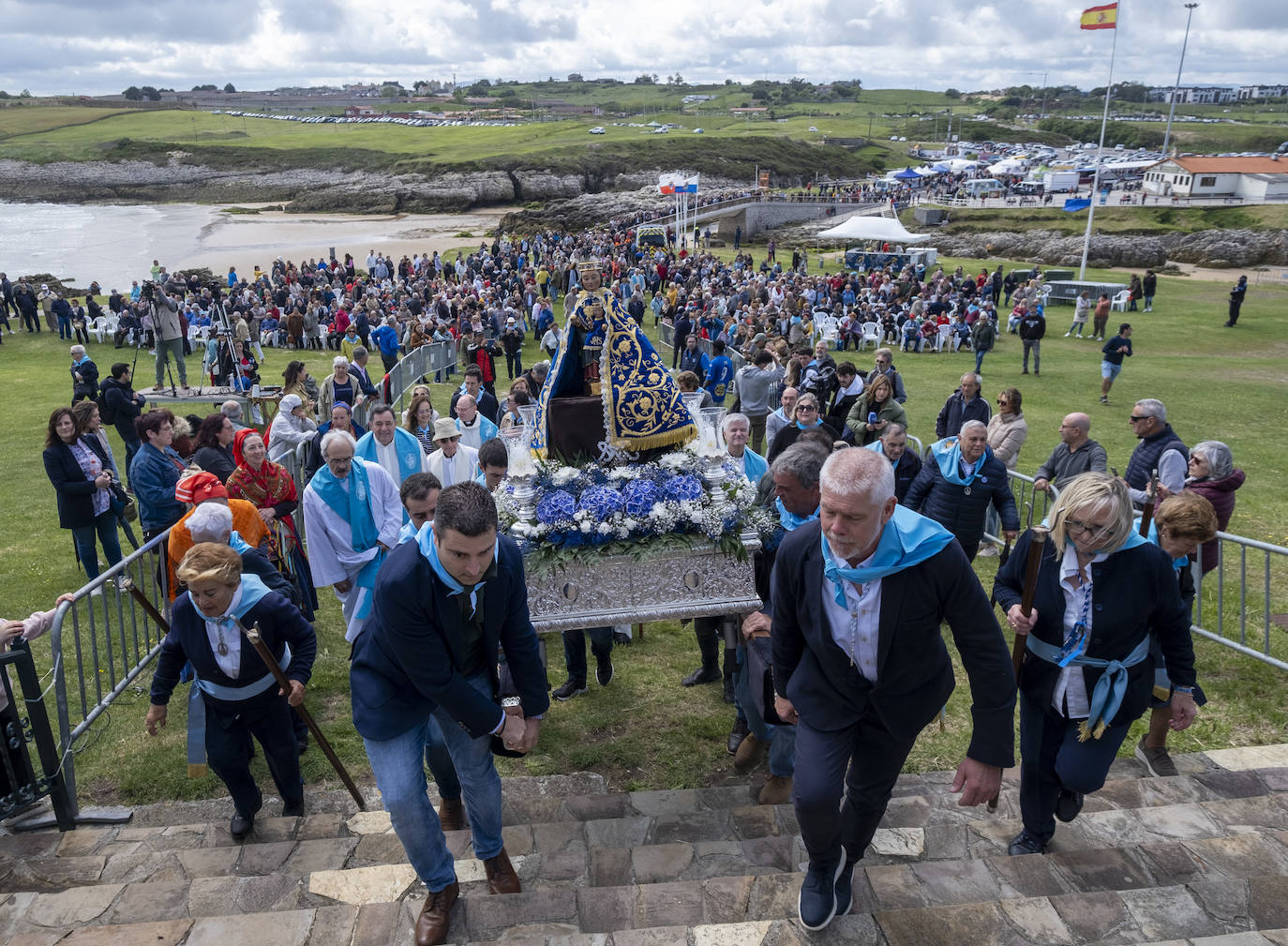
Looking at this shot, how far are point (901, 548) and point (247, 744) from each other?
12.0 ft

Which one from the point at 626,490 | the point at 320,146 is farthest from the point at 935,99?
the point at 626,490

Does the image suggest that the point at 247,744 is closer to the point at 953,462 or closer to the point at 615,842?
the point at 615,842

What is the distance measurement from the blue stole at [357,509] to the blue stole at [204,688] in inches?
44.4

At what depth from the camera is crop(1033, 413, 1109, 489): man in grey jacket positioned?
25.0 ft

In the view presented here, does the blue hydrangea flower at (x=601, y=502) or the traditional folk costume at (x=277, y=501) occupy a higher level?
the blue hydrangea flower at (x=601, y=502)

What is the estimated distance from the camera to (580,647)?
20.2ft

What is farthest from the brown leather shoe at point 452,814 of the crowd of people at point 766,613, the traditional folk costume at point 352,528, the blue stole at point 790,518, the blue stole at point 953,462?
the blue stole at point 953,462

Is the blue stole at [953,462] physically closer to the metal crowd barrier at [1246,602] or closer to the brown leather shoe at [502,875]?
the metal crowd barrier at [1246,602]

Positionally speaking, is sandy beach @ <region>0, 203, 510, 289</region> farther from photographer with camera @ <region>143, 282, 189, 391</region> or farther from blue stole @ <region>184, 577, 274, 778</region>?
blue stole @ <region>184, 577, 274, 778</region>

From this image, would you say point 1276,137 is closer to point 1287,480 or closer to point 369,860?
point 1287,480

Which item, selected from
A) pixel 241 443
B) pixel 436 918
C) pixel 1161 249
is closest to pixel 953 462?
pixel 436 918

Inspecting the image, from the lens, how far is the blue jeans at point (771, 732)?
4777 millimetres

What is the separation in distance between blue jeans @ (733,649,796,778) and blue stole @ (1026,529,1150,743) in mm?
1372

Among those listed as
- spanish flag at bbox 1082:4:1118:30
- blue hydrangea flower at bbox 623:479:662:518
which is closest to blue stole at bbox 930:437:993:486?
blue hydrangea flower at bbox 623:479:662:518
